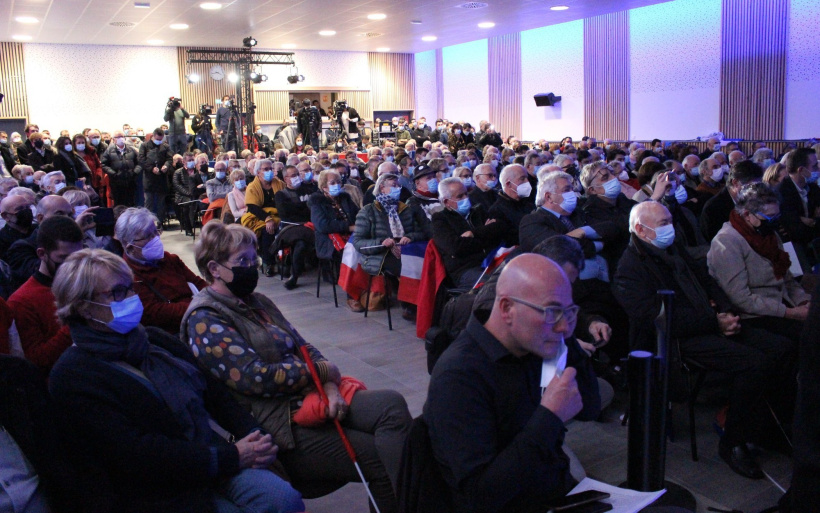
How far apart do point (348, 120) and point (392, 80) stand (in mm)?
6863

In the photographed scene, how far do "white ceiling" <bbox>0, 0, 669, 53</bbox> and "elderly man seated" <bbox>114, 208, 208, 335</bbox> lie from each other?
33.1 feet

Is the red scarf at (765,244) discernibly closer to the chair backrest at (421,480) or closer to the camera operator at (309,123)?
the chair backrest at (421,480)

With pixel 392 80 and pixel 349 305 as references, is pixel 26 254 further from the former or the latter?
pixel 392 80

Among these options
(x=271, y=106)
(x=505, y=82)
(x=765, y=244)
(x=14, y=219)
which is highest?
(x=505, y=82)

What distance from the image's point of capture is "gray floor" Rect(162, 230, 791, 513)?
3.02 meters

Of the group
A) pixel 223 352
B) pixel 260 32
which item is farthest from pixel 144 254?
pixel 260 32

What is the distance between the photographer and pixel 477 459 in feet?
5.27

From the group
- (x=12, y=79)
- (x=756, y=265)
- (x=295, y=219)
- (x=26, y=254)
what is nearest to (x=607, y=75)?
(x=295, y=219)

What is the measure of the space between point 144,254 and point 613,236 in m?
2.79

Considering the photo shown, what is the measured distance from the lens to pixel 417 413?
3.89 metres

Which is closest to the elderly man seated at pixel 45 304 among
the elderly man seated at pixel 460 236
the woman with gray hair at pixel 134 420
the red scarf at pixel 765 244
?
the woman with gray hair at pixel 134 420

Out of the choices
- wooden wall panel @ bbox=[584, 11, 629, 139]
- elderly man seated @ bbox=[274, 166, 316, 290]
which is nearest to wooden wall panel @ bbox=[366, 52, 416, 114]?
wooden wall panel @ bbox=[584, 11, 629, 139]

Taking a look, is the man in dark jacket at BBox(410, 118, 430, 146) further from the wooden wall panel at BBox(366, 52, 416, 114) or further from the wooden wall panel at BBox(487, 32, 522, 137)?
the wooden wall panel at BBox(366, 52, 416, 114)

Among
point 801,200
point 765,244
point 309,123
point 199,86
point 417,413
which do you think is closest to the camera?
point 765,244
